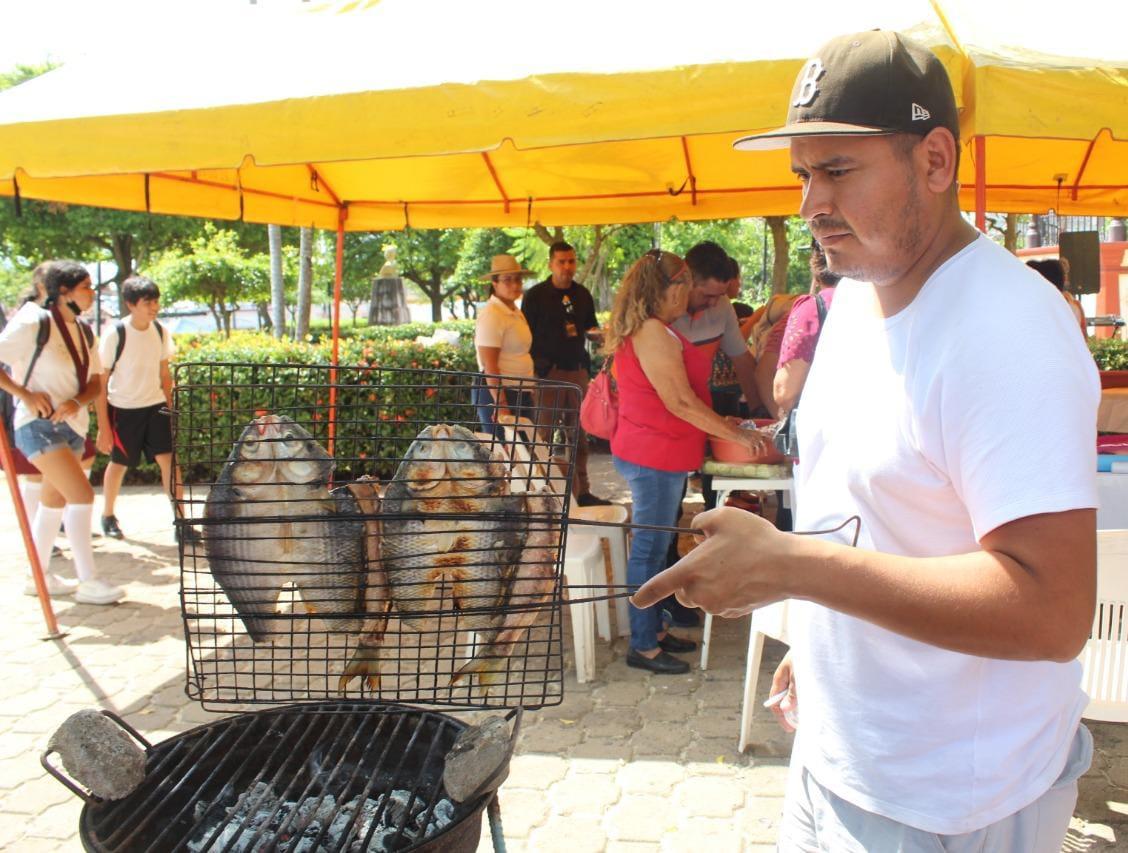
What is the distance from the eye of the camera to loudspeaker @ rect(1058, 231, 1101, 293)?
7.31m

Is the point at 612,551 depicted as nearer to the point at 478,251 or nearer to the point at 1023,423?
the point at 1023,423

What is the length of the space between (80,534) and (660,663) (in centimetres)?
362

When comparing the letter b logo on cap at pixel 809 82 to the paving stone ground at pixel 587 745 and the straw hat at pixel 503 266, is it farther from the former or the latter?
the straw hat at pixel 503 266

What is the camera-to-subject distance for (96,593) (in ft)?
18.2

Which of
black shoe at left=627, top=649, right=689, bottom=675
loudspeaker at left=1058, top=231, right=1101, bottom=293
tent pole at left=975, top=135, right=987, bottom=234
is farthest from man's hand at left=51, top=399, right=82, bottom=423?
loudspeaker at left=1058, top=231, right=1101, bottom=293

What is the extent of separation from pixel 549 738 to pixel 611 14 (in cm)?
326

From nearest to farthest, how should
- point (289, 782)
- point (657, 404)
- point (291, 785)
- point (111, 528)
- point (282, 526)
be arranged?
point (282, 526) < point (291, 785) < point (289, 782) < point (657, 404) < point (111, 528)


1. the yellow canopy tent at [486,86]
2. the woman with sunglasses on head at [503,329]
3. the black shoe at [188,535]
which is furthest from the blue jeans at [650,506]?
the black shoe at [188,535]

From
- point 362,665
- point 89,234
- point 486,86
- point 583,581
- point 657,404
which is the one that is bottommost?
point 583,581

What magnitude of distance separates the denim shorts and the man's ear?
5389 millimetres

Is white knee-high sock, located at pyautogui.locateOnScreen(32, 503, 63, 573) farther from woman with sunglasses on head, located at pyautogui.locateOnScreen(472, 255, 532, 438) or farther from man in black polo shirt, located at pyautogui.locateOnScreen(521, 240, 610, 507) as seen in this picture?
man in black polo shirt, located at pyautogui.locateOnScreen(521, 240, 610, 507)

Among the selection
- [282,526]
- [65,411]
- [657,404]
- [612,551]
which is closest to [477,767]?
[282,526]

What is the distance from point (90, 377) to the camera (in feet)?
18.7

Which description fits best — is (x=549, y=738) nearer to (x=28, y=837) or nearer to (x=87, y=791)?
(x=28, y=837)
